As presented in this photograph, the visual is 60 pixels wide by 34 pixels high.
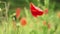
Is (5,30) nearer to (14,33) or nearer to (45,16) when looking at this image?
(14,33)

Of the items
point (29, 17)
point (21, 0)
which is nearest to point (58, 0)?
point (21, 0)

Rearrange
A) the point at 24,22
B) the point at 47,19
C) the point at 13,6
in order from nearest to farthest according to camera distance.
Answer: the point at 47,19, the point at 24,22, the point at 13,6

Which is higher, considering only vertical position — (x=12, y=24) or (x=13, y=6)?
(x=12, y=24)

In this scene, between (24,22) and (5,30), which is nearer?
(5,30)

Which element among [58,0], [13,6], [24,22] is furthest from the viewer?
[58,0]

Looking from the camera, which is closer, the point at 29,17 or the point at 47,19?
the point at 47,19

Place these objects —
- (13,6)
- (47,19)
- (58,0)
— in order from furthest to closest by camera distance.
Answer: (58,0) < (13,6) < (47,19)

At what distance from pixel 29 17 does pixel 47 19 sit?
147mm

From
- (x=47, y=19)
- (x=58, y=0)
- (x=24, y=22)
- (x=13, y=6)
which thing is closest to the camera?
(x=47, y=19)

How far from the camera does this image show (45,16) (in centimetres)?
94

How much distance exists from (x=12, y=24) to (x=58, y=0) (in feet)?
14.2

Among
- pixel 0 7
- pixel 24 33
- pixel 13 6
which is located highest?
pixel 0 7

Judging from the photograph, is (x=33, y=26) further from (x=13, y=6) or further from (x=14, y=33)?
(x=13, y=6)

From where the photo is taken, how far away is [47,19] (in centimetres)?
93
